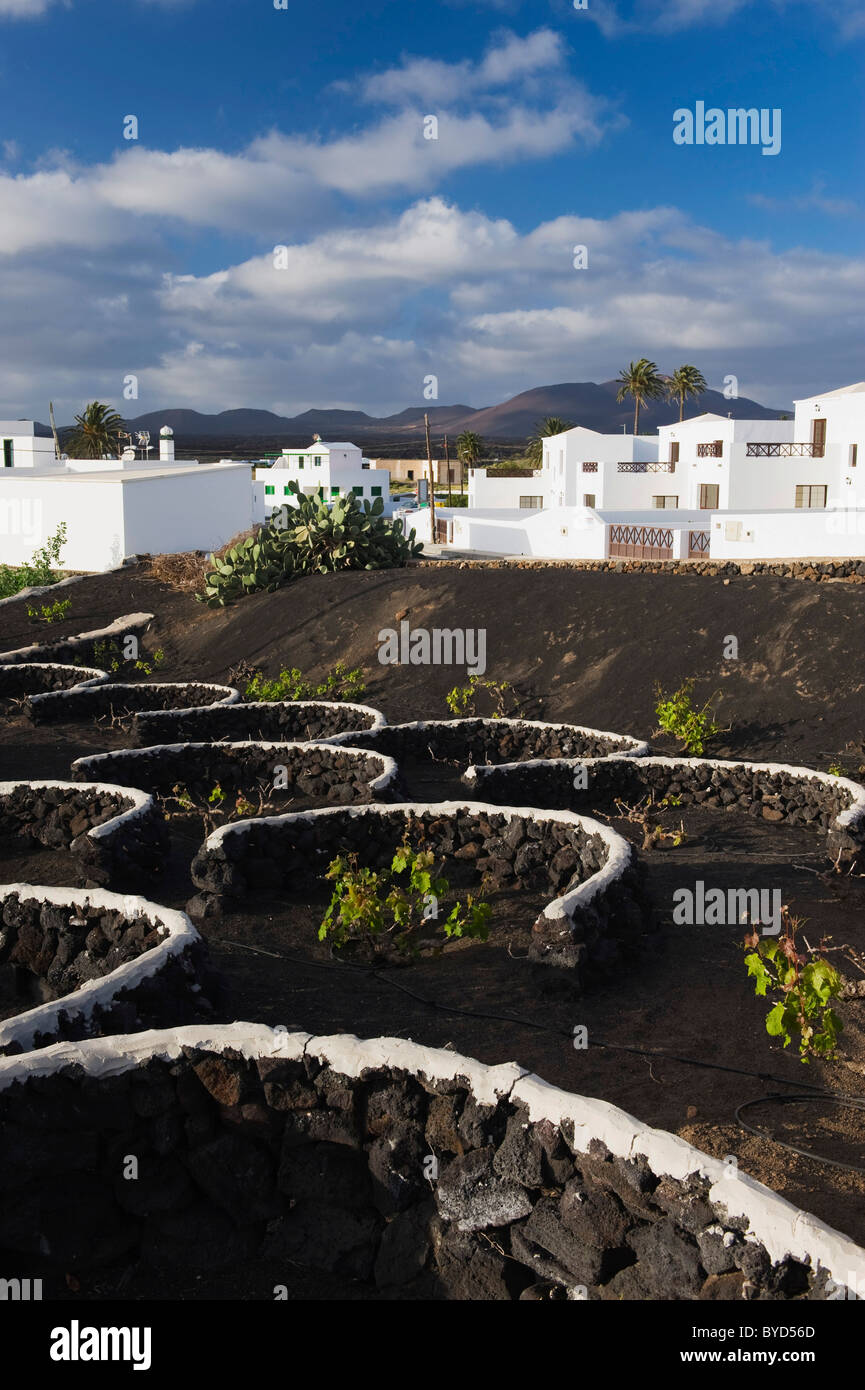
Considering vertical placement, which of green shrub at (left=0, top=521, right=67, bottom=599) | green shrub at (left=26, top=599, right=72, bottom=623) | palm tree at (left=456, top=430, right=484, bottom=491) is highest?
palm tree at (left=456, top=430, right=484, bottom=491)

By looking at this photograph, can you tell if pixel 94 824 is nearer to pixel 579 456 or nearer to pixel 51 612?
pixel 51 612

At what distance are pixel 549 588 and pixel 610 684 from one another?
155 inches

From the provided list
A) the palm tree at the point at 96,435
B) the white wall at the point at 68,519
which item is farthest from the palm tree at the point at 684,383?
the white wall at the point at 68,519

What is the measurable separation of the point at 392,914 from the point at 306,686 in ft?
32.9

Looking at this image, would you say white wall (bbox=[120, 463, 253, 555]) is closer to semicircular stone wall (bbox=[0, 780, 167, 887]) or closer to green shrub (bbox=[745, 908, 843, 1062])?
semicircular stone wall (bbox=[0, 780, 167, 887])

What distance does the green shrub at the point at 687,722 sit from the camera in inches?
578

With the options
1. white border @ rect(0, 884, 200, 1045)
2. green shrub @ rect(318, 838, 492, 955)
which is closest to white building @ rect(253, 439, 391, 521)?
green shrub @ rect(318, 838, 492, 955)

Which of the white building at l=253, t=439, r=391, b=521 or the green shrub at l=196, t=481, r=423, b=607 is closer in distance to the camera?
the green shrub at l=196, t=481, r=423, b=607

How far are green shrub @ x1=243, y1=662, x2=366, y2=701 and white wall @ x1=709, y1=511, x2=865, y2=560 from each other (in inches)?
593

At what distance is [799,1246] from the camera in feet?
13.6

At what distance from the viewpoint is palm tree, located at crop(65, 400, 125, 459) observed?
6956cm

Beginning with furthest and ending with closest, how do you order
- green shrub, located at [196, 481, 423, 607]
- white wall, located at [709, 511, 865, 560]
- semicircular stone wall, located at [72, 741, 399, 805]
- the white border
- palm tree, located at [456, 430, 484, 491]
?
1. palm tree, located at [456, 430, 484, 491]
2. white wall, located at [709, 511, 865, 560]
3. green shrub, located at [196, 481, 423, 607]
4. semicircular stone wall, located at [72, 741, 399, 805]
5. the white border

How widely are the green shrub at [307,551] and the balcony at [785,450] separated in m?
22.8
